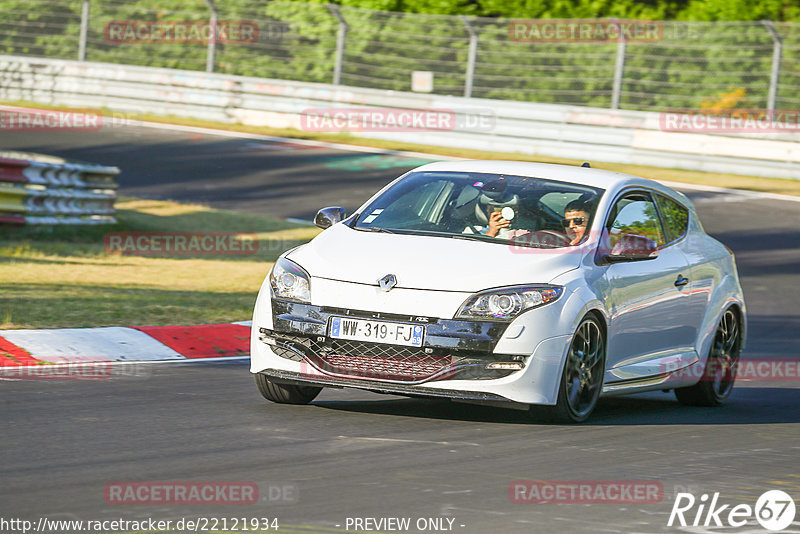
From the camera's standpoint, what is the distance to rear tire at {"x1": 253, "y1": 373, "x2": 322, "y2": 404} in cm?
826

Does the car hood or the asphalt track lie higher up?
the car hood

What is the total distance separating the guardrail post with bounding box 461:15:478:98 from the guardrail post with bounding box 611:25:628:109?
116 inches

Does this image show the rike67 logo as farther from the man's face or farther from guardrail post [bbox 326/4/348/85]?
guardrail post [bbox 326/4/348/85]

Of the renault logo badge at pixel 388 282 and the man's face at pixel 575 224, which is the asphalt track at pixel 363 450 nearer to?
the renault logo badge at pixel 388 282

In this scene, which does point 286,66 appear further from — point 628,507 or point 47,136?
point 628,507

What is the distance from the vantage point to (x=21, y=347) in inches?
383

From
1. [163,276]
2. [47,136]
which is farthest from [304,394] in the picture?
[47,136]

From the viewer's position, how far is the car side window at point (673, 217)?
9.51 metres

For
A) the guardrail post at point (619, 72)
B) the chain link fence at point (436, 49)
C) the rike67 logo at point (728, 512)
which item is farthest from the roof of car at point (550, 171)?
the guardrail post at point (619, 72)

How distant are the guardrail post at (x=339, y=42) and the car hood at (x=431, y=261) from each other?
21.8 m

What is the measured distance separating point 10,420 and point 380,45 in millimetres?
22778

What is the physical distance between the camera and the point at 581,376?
808 cm

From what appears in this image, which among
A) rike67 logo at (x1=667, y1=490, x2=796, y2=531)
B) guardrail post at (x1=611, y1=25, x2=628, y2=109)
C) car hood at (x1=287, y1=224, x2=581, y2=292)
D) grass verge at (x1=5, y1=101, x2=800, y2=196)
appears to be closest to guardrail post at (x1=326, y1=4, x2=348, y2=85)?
grass verge at (x1=5, y1=101, x2=800, y2=196)

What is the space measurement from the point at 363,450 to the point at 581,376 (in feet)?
5.57
